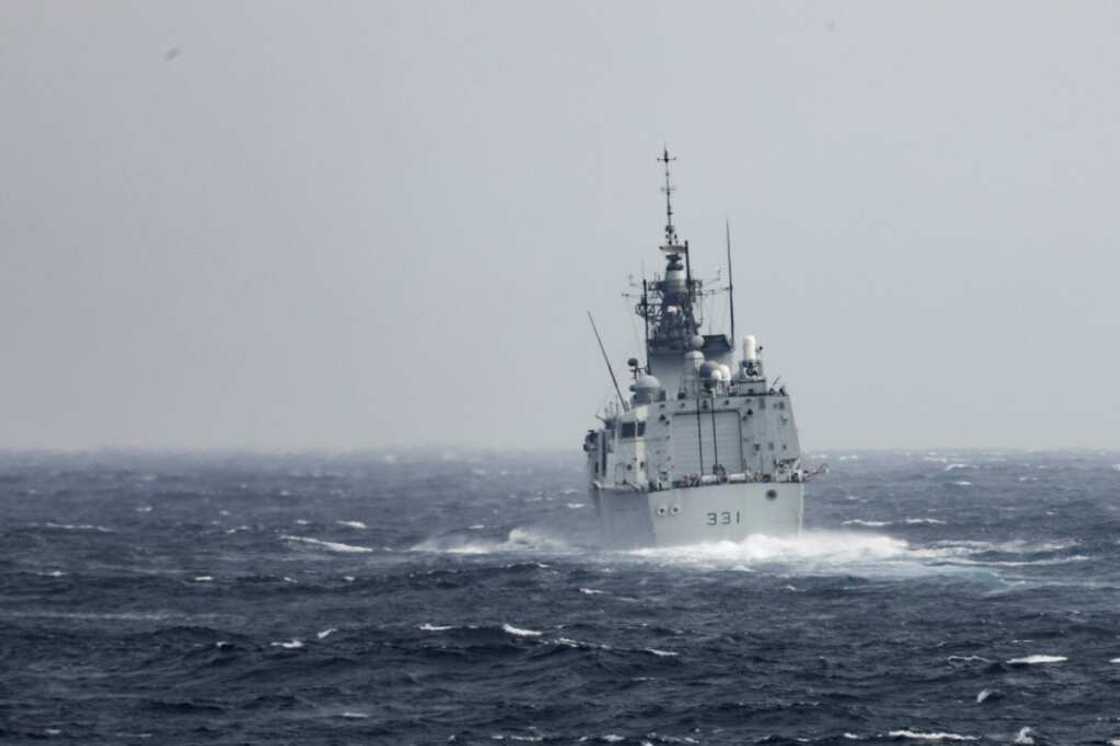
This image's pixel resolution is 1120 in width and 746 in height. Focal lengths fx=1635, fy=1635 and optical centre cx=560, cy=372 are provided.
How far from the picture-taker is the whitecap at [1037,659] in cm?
4434

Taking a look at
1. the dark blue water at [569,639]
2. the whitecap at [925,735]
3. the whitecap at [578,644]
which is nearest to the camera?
the whitecap at [925,735]

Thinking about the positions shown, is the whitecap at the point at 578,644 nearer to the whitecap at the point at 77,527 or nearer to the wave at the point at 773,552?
the wave at the point at 773,552

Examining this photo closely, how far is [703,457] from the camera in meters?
77.0

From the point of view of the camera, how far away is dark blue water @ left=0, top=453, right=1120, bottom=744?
38.3 m

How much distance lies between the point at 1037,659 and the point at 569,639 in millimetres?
13918

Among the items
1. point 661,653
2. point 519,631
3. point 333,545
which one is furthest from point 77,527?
point 661,653

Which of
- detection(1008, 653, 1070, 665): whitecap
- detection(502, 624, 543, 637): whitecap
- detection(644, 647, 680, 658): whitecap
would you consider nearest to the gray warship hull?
detection(502, 624, 543, 637): whitecap

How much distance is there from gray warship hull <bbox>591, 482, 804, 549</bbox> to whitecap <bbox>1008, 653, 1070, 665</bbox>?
1113 inches

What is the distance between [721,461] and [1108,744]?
43266mm

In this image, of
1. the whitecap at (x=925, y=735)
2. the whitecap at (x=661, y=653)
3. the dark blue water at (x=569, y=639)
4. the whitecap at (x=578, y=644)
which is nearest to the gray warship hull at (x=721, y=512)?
the dark blue water at (x=569, y=639)

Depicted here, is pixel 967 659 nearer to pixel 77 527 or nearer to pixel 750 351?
pixel 750 351

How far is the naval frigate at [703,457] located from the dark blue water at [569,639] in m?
1.46

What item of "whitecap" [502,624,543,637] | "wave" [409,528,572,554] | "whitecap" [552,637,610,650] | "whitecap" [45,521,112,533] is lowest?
"whitecap" [552,637,610,650]

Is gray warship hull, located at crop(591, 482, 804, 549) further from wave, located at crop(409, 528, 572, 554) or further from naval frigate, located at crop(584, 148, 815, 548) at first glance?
A: wave, located at crop(409, 528, 572, 554)
